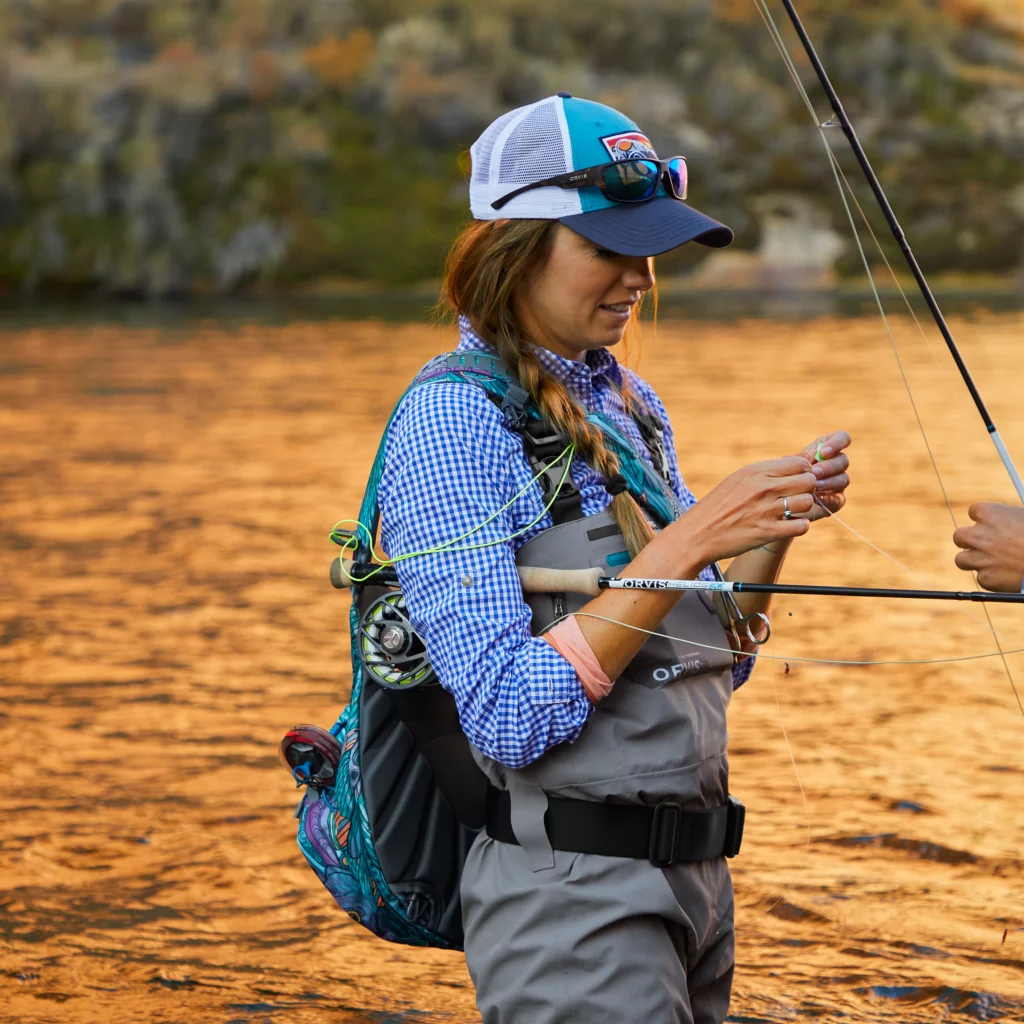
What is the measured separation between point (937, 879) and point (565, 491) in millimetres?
3271

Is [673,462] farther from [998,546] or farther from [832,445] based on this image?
[998,546]

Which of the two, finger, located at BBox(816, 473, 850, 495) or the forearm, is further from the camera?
the forearm

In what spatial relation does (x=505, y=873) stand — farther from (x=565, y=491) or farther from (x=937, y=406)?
(x=937, y=406)

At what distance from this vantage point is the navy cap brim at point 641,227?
2.46m

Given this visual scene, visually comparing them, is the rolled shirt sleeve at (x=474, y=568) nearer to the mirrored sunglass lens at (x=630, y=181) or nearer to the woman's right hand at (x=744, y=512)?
the woman's right hand at (x=744, y=512)

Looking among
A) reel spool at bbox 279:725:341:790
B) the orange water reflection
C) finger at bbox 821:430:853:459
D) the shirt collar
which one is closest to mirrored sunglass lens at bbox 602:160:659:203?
the shirt collar

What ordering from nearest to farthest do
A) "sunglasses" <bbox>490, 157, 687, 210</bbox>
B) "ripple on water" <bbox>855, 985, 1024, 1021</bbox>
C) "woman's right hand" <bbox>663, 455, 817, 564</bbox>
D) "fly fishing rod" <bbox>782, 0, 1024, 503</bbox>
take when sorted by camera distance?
"woman's right hand" <bbox>663, 455, 817, 564</bbox> < "sunglasses" <bbox>490, 157, 687, 210</bbox> < "fly fishing rod" <bbox>782, 0, 1024, 503</bbox> < "ripple on water" <bbox>855, 985, 1024, 1021</bbox>

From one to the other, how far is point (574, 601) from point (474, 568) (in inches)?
7.5

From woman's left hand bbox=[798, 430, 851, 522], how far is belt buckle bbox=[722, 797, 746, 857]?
50cm

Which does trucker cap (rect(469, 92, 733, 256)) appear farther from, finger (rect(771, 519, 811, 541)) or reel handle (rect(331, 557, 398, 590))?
reel handle (rect(331, 557, 398, 590))

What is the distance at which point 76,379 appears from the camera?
2156 cm

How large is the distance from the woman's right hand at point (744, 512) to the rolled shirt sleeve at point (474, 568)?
27 centimetres

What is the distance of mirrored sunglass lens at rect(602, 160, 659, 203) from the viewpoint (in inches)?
98.7

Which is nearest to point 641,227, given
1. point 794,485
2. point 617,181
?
point 617,181
